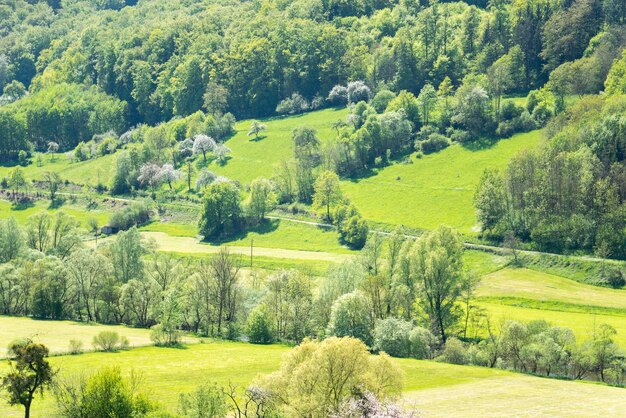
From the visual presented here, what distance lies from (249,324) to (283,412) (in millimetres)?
46819

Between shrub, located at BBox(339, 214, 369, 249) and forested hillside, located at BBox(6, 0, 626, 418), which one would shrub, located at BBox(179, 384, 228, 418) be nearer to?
forested hillside, located at BBox(6, 0, 626, 418)

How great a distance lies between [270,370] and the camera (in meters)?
102

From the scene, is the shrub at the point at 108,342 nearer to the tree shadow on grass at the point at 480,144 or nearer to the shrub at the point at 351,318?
the shrub at the point at 351,318

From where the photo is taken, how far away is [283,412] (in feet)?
251

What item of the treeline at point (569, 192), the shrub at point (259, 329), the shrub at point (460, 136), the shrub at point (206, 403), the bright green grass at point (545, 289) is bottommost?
the shrub at point (206, 403)

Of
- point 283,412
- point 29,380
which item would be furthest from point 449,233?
point 29,380

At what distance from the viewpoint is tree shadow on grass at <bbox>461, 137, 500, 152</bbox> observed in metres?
186

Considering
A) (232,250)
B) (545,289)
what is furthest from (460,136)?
(545,289)

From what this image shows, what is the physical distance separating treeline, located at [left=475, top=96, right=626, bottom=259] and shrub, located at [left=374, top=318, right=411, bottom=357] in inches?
1615

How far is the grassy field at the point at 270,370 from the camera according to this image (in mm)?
86812

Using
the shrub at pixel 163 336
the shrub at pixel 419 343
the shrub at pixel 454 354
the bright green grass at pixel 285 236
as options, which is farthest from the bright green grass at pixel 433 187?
the shrub at pixel 163 336

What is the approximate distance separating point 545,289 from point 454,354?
29.6 m

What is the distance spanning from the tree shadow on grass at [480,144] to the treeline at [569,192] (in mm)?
26071

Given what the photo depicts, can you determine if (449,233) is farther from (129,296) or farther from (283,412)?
(283,412)
